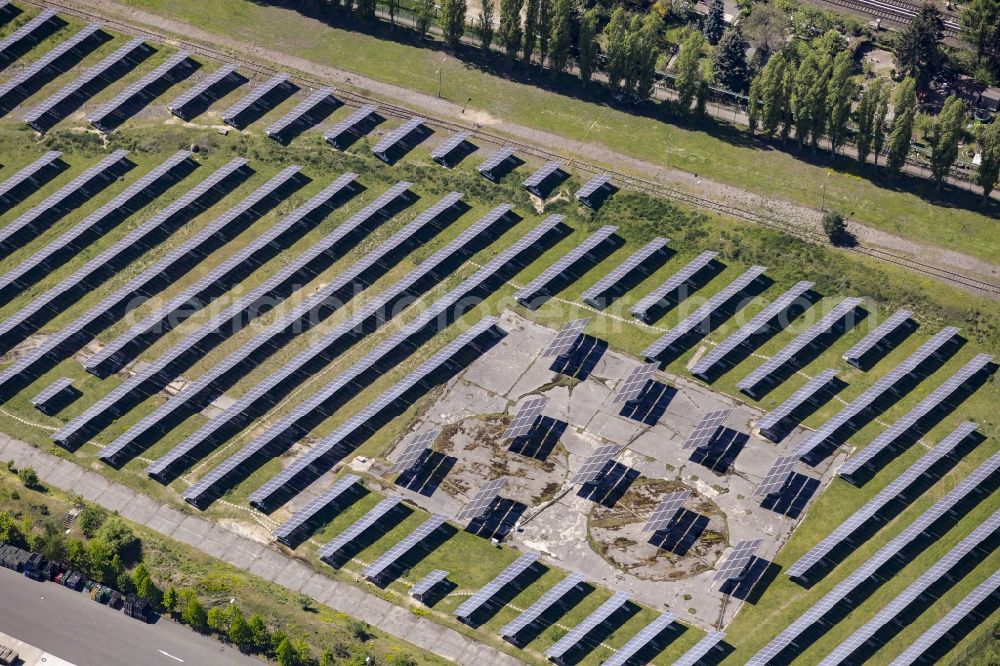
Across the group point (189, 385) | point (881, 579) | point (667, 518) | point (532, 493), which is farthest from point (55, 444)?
point (881, 579)

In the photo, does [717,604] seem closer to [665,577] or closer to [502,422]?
[665,577]

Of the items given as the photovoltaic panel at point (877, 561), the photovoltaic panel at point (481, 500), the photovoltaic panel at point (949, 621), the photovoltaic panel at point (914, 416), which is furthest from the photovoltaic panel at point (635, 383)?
the photovoltaic panel at point (949, 621)

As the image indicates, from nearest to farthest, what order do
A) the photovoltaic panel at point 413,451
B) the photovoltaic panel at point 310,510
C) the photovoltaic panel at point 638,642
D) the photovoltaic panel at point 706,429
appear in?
1. the photovoltaic panel at point 638,642
2. the photovoltaic panel at point 310,510
3. the photovoltaic panel at point 413,451
4. the photovoltaic panel at point 706,429

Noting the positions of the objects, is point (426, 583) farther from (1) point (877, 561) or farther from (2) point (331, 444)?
(1) point (877, 561)

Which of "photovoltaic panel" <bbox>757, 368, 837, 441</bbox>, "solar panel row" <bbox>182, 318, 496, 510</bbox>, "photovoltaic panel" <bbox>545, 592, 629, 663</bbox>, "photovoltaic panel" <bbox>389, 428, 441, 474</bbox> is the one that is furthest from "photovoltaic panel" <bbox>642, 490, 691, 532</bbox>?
"solar panel row" <bbox>182, 318, 496, 510</bbox>

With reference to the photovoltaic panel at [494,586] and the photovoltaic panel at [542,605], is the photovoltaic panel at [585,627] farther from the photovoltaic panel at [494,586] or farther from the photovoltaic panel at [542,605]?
the photovoltaic panel at [494,586]

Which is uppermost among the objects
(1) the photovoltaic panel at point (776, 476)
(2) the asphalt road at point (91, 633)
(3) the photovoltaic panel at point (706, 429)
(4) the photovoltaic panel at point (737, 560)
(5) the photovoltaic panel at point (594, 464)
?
(3) the photovoltaic panel at point (706, 429)

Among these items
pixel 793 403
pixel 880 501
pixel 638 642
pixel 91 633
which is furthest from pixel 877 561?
pixel 91 633
